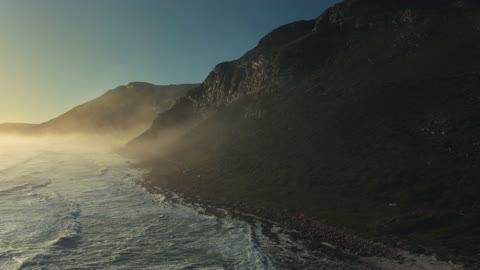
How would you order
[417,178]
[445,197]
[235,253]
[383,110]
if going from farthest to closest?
[383,110]
[417,178]
[445,197]
[235,253]

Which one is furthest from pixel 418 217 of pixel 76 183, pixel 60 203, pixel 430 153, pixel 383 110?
pixel 76 183

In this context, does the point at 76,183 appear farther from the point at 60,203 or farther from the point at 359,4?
the point at 359,4

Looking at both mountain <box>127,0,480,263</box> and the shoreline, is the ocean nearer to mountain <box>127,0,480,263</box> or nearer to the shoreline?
the shoreline

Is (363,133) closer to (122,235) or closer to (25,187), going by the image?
(122,235)

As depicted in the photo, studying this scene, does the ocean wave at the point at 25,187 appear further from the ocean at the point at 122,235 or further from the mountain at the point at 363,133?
the mountain at the point at 363,133

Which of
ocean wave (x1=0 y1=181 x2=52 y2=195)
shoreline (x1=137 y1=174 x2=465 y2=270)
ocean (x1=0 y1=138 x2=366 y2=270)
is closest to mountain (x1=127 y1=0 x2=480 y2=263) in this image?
shoreline (x1=137 y1=174 x2=465 y2=270)

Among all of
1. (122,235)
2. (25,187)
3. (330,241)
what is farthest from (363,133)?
(25,187)
